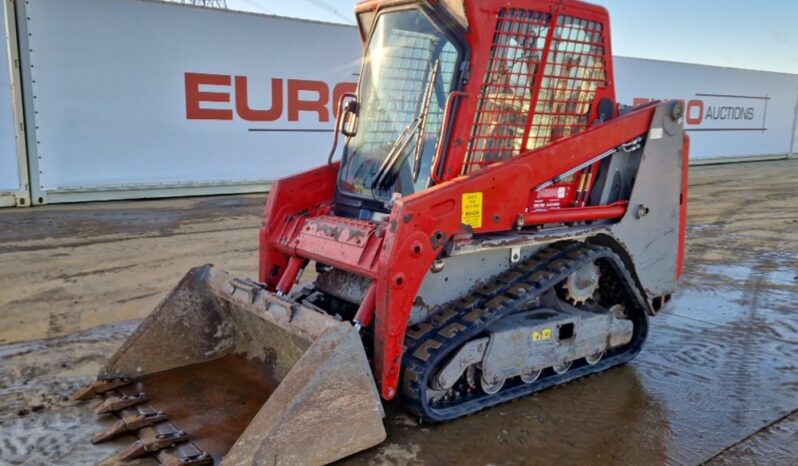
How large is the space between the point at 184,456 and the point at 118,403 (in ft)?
2.23

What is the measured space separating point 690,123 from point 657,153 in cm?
1566

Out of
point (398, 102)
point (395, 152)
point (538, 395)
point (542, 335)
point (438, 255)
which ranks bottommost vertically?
point (538, 395)

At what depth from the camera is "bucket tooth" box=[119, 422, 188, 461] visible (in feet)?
9.36

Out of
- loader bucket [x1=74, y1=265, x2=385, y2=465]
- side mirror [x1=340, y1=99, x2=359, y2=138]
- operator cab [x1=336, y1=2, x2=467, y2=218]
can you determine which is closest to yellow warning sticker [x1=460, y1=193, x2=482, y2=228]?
operator cab [x1=336, y1=2, x2=467, y2=218]

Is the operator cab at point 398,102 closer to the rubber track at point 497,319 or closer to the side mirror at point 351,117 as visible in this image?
the side mirror at point 351,117

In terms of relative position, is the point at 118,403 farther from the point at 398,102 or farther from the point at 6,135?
the point at 6,135

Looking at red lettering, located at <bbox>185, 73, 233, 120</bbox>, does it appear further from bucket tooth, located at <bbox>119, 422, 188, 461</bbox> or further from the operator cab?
bucket tooth, located at <bbox>119, 422, 188, 461</bbox>

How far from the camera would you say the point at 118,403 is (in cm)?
327

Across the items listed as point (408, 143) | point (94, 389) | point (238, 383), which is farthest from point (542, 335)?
point (94, 389)

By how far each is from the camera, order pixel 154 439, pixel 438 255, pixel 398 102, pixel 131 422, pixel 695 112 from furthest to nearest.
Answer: pixel 695 112
pixel 398 102
pixel 438 255
pixel 131 422
pixel 154 439

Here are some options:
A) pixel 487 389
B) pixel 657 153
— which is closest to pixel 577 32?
pixel 657 153

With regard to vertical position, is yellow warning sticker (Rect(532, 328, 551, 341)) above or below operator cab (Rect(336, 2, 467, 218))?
below

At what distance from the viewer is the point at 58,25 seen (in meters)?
9.19

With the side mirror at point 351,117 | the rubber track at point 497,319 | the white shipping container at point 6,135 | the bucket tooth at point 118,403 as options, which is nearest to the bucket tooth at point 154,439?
the bucket tooth at point 118,403
